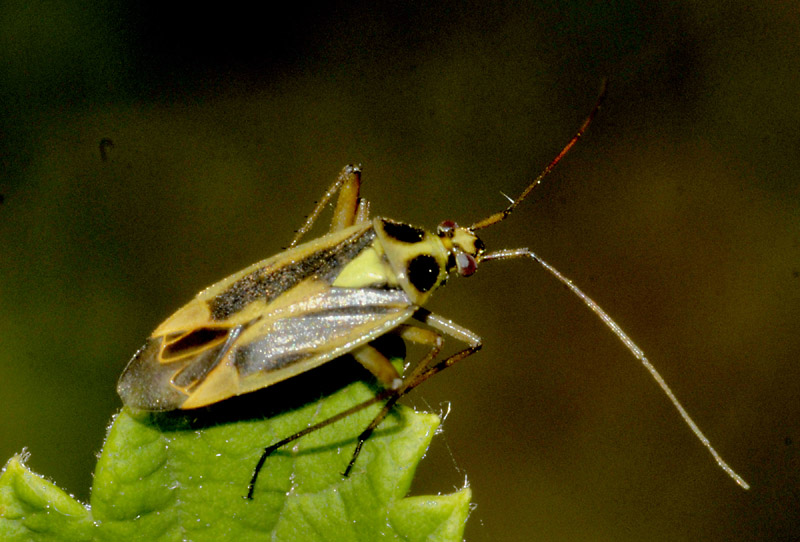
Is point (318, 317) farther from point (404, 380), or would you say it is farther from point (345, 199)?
point (345, 199)

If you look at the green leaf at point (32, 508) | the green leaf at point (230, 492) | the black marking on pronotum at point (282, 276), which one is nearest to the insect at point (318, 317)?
the black marking on pronotum at point (282, 276)

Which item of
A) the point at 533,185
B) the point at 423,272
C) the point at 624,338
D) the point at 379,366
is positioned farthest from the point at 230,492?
the point at 533,185

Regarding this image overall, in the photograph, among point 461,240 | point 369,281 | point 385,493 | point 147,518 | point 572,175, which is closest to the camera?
point 147,518

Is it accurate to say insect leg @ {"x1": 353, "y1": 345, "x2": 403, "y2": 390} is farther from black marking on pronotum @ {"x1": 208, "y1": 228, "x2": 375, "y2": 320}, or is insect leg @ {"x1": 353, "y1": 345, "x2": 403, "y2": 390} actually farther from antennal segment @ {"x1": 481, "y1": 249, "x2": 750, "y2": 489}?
antennal segment @ {"x1": 481, "y1": 249, "x2": 750, "y2": 489}

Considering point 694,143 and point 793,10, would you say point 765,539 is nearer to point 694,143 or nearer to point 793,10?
point 694,143

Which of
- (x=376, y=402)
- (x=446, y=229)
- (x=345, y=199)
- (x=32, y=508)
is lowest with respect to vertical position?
(x=376, y=402)

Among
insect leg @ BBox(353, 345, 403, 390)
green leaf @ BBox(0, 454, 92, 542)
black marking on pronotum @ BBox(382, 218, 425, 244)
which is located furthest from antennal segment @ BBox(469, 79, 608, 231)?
green leaf @ BBox(0, 454, 92, 542)

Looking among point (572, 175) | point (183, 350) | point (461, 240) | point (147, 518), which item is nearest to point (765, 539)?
point (572, 175)

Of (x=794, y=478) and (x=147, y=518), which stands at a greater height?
(x=147, y=518)
